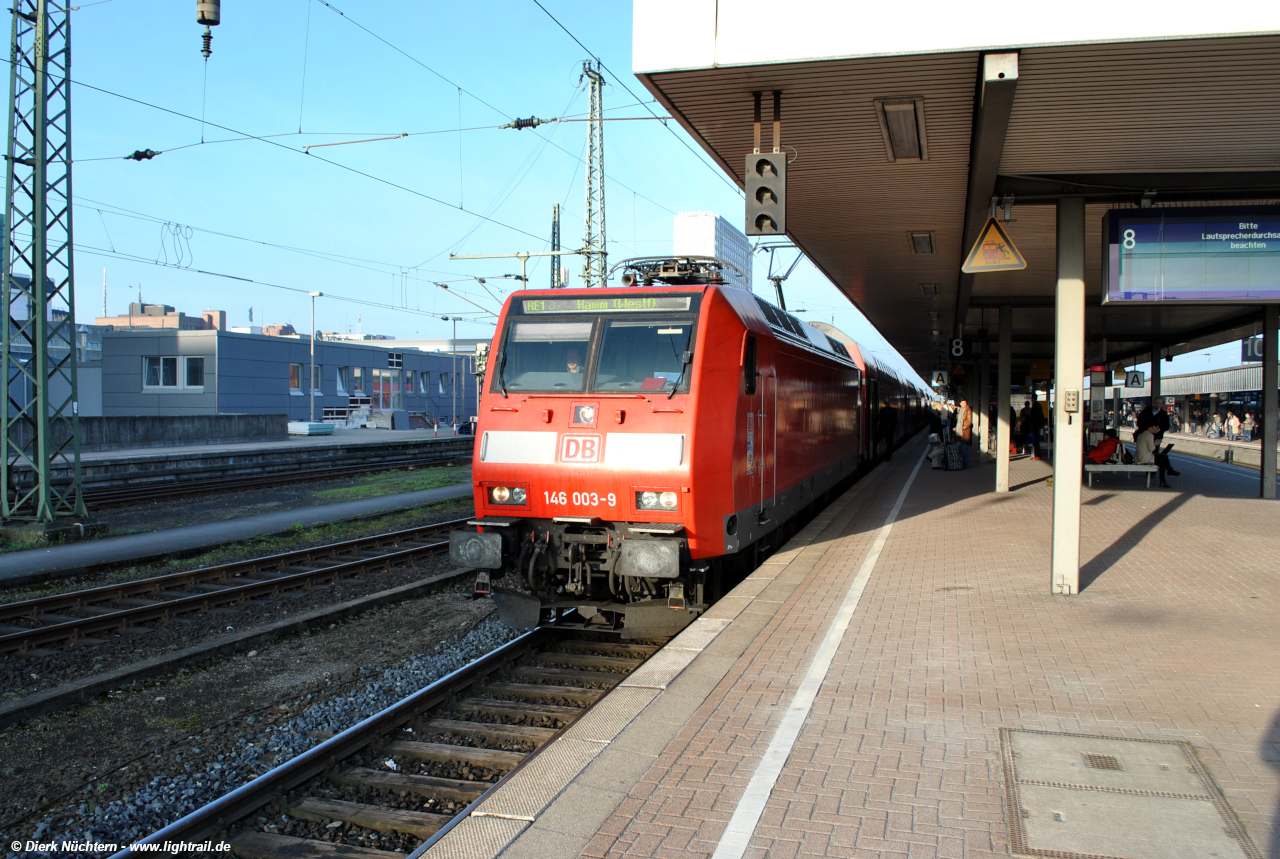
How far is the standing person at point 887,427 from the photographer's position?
2616 cm

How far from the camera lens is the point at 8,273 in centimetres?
1330

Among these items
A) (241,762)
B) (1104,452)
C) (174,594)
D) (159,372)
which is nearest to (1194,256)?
(241,762)

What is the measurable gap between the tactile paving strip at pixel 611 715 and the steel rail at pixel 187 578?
4781 mm

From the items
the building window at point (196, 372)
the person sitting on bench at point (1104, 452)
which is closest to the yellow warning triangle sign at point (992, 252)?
the person sitting on bench at point (1104, 452)

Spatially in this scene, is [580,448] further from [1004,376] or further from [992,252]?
[1004,376]

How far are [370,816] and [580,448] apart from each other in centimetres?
350

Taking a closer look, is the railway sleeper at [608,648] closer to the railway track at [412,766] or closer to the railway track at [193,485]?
the railway track at [412,766]

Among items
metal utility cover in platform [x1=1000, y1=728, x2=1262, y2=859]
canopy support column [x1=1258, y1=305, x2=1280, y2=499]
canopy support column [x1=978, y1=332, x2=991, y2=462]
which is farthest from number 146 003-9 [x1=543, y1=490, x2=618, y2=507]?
canopy support column [x1=978, y1=332, x2=991, y2=462]

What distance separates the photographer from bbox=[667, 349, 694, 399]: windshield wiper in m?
7.26

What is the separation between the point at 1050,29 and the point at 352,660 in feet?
23.9

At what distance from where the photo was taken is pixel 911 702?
494 centimetres

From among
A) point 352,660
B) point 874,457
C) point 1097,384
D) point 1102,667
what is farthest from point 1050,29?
point 874,457

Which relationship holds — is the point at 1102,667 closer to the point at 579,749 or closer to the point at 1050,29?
the point at 579,749

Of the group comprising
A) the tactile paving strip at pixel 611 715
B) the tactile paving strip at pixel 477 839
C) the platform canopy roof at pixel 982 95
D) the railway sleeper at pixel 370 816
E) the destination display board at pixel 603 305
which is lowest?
the railway sleeper at pixel 370 816
